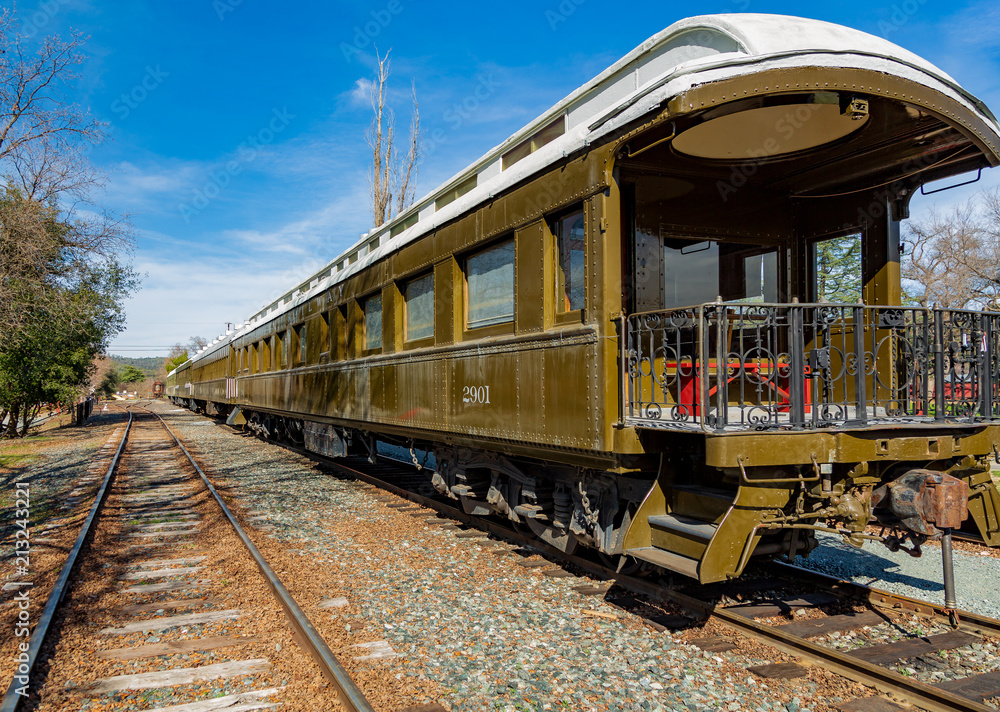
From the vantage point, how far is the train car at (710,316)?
156 inches

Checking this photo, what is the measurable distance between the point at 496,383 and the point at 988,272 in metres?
31.3

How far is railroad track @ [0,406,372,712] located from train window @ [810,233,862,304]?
207 inches

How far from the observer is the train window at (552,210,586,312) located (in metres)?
4.90

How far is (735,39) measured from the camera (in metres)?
3.99

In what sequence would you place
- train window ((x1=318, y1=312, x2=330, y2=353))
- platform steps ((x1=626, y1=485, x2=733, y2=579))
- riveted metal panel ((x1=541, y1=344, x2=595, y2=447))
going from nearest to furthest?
platform steps ((x1=626, y1=485, x2=733, y2=579)), riveted metal panel ((x1=541, y1=344, x2=595, y2=447)), train window ((x1=318, y1=312, x2=330, y2=353))

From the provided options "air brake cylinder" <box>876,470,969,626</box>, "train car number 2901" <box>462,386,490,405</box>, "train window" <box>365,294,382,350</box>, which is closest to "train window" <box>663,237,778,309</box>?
"train car number 2901" <box>462,386,490,405</box>

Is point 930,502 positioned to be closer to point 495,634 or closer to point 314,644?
point 495,634

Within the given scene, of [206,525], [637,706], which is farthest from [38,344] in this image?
[637,706]

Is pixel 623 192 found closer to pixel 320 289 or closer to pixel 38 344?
pixel 320 289

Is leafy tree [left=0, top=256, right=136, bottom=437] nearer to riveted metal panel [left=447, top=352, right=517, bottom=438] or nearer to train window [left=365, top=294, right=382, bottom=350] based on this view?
train window [left=365, top=294, right=382, bottom=350]

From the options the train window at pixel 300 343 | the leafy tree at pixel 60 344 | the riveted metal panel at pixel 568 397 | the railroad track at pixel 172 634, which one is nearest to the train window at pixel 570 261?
the riveted metal panel at pixel 568 397

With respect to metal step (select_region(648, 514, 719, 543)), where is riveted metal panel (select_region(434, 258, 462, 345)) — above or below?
above

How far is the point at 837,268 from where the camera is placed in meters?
6.17

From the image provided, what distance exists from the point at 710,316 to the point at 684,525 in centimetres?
135
